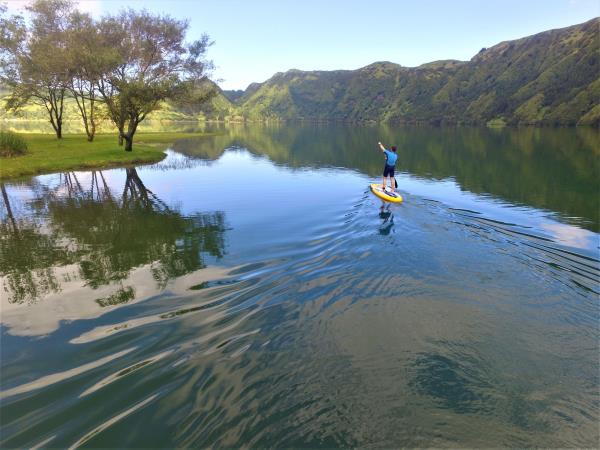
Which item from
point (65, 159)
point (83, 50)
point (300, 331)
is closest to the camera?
point (300, 331)

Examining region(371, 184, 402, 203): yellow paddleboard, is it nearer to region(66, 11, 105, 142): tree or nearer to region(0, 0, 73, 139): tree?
region(66, 11, 105, 142): tree

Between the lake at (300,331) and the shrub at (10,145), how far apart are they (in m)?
29.0

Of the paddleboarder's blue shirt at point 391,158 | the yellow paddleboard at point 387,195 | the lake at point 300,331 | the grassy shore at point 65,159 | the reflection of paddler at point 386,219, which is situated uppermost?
the paddleboarder's blue shirt at point 391,158

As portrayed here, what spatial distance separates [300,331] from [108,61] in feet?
161

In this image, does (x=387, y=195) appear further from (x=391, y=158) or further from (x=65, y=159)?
(x=65, y=159)

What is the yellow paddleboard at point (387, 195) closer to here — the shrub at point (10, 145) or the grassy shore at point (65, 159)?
the grassy shore at point (65, 159)

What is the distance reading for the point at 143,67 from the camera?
50.4 m

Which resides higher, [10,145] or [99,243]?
[10,145]

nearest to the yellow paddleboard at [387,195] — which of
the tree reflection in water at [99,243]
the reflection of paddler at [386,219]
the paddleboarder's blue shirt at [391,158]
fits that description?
the reflection of paddler at [386,219]

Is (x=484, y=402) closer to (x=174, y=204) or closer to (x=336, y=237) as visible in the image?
(x=336, y=237)

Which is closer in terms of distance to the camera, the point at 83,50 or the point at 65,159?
the point at 65,159

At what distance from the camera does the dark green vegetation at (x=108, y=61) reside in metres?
45.5

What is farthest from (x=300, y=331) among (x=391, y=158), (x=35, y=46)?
(x=35, y=46)

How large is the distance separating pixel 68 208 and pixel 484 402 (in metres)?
27.0
